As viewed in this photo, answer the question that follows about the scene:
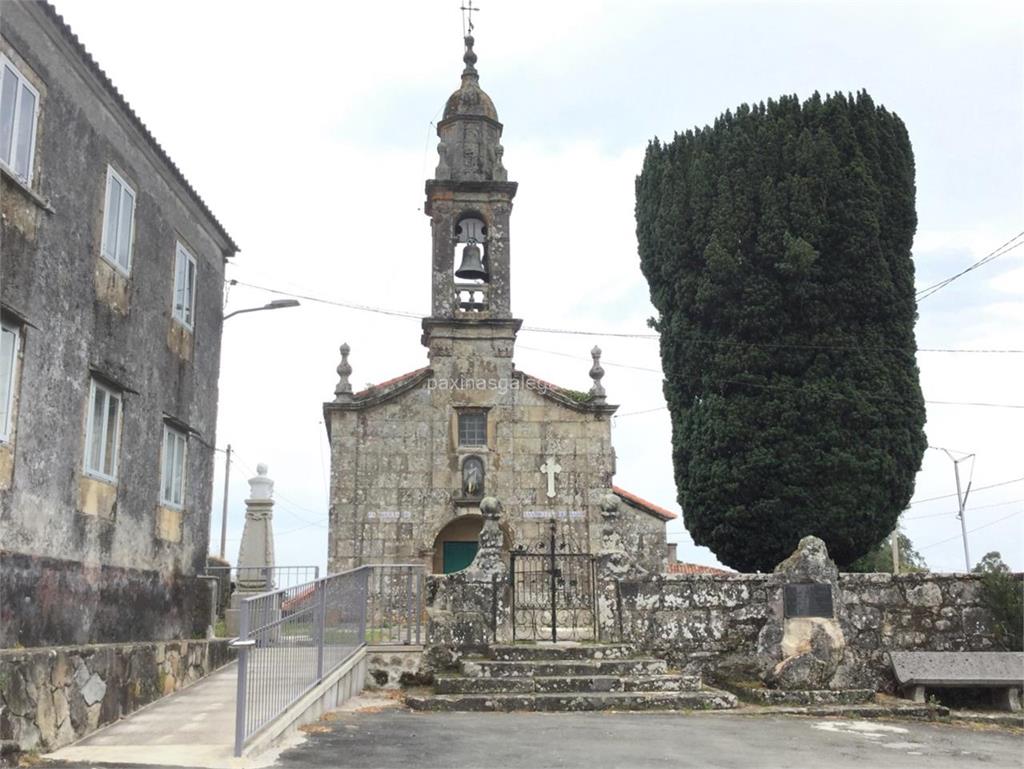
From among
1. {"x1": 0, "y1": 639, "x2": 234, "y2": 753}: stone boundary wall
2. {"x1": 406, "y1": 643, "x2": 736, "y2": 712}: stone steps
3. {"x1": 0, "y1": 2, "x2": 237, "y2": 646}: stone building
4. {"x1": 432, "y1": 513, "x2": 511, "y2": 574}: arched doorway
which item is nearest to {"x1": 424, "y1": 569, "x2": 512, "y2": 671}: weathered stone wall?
{"x1": 406, "y1": 643, "x2": 736, "y2": 712}: stone steps

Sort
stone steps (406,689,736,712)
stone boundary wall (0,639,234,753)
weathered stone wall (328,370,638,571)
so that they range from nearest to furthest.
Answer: stone boundary wall (0,639,234,753)
stone steps (406,689,736,712)
weathered stone wall (328,370,638,571)

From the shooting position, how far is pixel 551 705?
34.9ft

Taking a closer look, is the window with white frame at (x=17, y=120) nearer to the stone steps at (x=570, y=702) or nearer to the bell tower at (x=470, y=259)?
the stone steps at (x=570, y=702)

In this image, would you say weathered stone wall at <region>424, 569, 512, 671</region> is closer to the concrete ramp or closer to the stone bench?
the concrete ramp

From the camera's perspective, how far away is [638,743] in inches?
332

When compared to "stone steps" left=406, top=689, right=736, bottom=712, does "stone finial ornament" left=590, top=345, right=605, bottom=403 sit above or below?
above

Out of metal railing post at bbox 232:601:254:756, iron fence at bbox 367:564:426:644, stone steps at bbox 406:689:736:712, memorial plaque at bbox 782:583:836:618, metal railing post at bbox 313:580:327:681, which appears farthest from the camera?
iron fence at bbox 367:564:426:644

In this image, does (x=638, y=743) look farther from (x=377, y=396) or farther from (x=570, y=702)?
(x=377, y=396)

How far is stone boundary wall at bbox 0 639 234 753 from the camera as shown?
25.2 ft

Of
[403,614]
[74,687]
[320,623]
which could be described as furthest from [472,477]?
[74,687]

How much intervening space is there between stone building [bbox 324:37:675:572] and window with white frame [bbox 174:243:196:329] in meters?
7.89

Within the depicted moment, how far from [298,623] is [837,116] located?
14966mm

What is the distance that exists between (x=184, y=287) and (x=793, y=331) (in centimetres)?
1087

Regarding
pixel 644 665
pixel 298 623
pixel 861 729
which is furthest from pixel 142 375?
pixel 861 729
